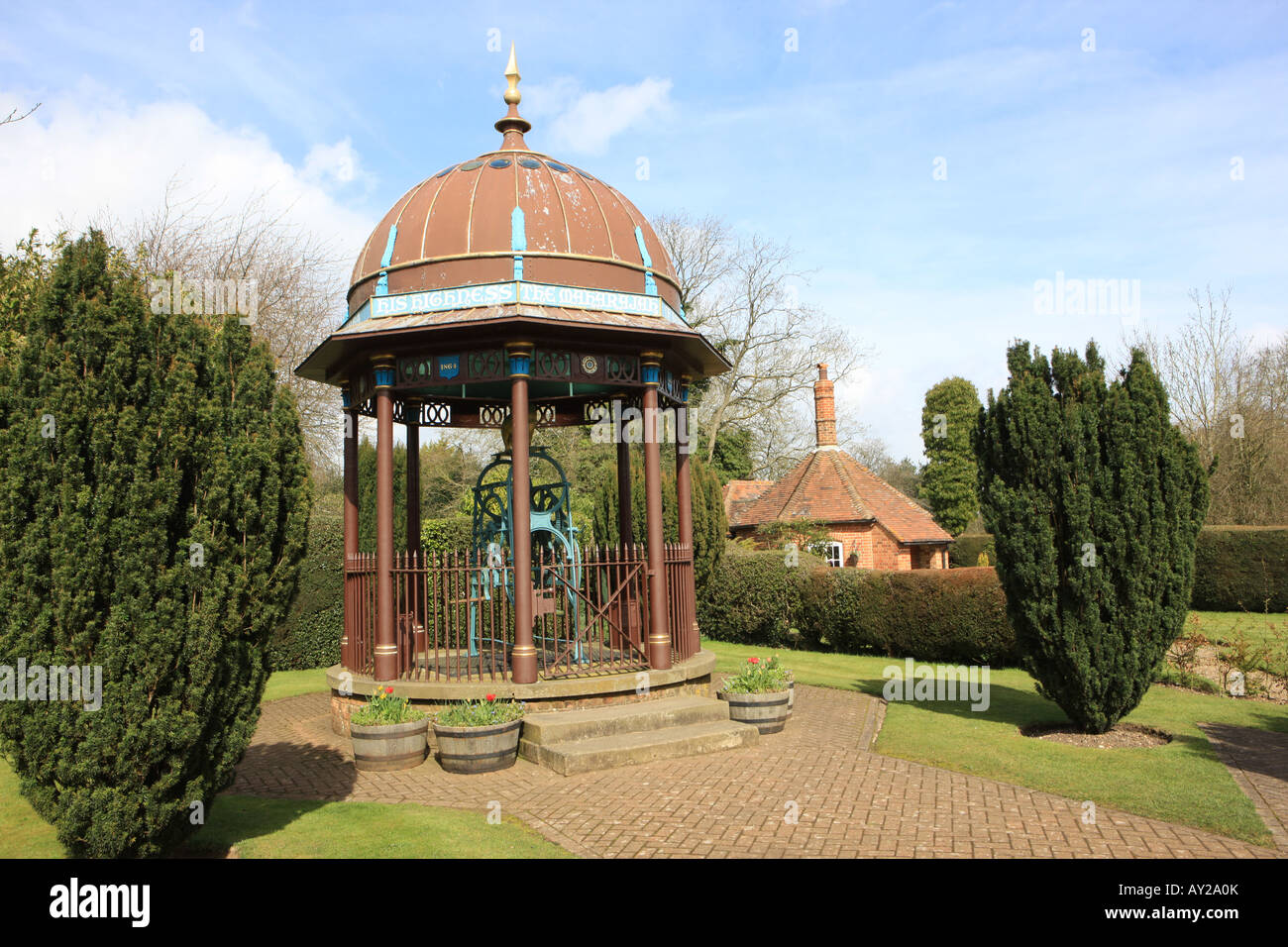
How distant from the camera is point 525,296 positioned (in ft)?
32.8

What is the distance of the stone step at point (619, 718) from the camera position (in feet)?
28.9

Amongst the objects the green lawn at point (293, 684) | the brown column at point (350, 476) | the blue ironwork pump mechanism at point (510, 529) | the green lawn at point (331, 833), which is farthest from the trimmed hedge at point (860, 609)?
the green lawn at point (331, 833)

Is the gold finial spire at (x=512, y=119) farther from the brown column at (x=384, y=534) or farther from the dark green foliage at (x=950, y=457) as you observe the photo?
the dark green foliage at (x=950, y=457)

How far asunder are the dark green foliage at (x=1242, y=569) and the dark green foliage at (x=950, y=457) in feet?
49.8

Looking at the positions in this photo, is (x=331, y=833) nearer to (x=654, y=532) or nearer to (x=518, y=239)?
(x=654, y=532)

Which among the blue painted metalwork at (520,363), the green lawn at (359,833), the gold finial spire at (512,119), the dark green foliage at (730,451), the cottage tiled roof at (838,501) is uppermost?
the gold finial spire at (512,119)

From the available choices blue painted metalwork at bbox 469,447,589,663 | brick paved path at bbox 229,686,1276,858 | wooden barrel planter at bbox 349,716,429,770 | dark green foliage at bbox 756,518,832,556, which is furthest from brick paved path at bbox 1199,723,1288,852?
dark green foliage at bbox 756,518,832,556

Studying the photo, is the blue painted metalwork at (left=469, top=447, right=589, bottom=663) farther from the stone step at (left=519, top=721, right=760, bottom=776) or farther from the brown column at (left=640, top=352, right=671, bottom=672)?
the stone step at (left=519, top=721, right=760, bottom=776)

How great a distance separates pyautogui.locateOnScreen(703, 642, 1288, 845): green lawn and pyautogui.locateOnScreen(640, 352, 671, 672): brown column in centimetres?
280

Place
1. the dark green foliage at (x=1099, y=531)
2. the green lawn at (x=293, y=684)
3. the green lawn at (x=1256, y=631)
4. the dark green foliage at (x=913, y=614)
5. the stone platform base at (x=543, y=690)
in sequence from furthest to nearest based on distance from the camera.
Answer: the dark green foliage at (x=913, y=614) < the green lawn at (x=293, y=684) < the green lawn at (x=1256, y=631) < the stone platform base at (x=543, y=690) < the dark green foliage at (x=1099, y=531)

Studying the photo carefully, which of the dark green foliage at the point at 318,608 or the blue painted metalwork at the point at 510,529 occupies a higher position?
the blue painted metalwork at the point at 510,529

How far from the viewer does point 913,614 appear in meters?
17.3

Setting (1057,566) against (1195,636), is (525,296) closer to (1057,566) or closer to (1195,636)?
(1057,566)
